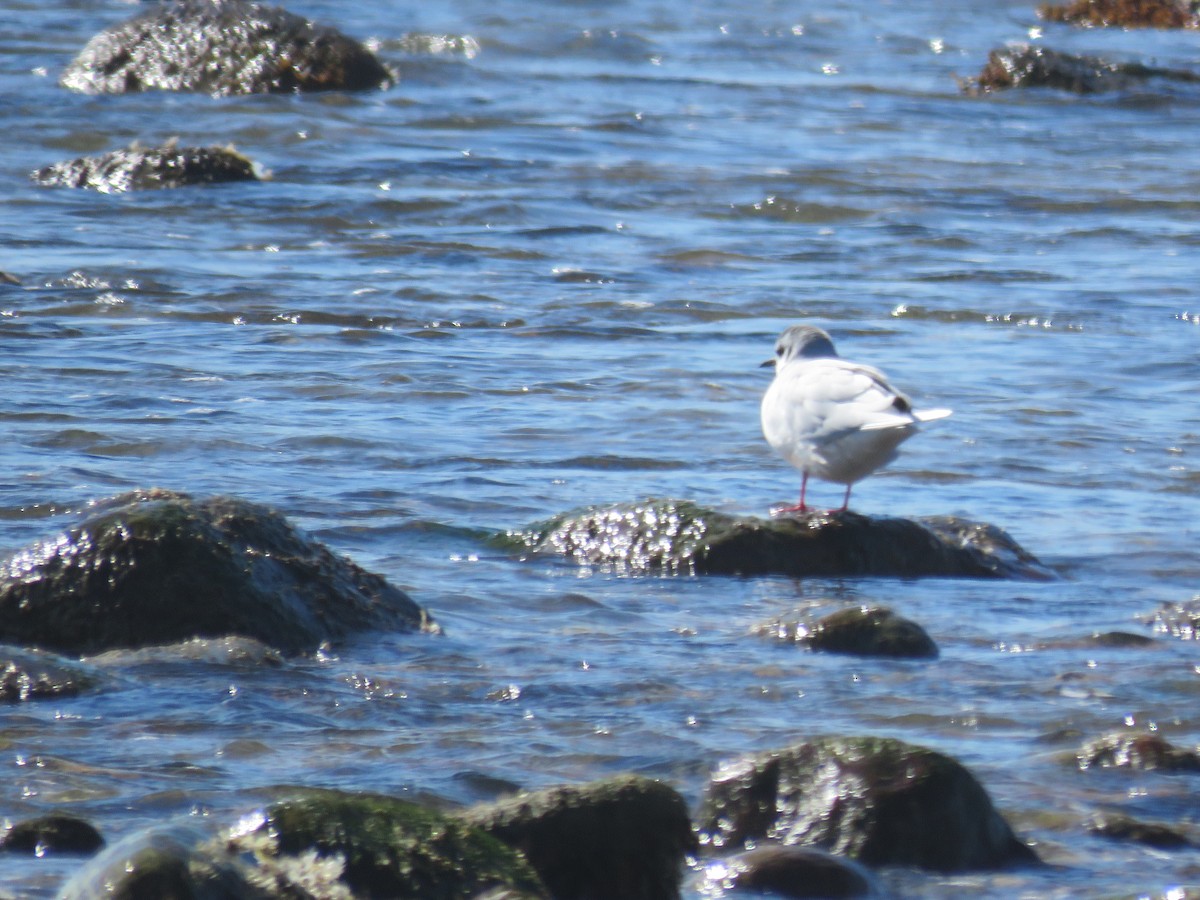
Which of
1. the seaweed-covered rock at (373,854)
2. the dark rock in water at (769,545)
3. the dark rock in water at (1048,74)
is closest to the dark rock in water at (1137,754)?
the seaweed-covered rock at (373,854)

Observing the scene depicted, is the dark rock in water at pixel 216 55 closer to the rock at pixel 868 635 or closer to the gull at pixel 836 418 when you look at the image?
the gull at pixel 836 418

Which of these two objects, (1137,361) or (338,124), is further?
(338,124)

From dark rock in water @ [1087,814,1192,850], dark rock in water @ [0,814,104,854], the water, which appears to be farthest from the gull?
dark rock in water @ [0,814,104,854]

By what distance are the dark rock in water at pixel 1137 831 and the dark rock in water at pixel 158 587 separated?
197 centimetres

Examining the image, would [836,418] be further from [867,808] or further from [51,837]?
[51,837]

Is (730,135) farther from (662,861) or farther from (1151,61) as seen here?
(662,861)

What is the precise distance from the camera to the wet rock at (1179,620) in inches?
207

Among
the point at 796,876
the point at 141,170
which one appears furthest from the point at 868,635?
the point at 141,170

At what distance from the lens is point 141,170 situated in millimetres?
13352

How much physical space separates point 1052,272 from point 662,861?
8.47 meters

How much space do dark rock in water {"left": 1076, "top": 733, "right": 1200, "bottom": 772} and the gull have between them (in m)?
1.47

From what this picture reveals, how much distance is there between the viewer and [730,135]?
54.9 feet

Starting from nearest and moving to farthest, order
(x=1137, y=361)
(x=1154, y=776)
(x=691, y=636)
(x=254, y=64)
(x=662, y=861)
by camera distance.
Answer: (x=662, y=861)
(x=1154, y=776)
(x=691, y=636)
(x=1137, y=361)
(x=254, y=64)

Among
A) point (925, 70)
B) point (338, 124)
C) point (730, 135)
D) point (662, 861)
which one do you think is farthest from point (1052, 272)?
point (925, 70)
